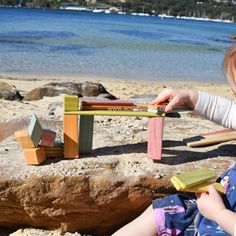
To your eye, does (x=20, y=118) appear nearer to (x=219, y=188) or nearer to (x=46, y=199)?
(x=46, y=199)

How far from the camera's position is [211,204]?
2498mm

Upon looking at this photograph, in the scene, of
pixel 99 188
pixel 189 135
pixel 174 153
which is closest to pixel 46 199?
pixel 99 188

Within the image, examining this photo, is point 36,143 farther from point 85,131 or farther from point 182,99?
point 182,99

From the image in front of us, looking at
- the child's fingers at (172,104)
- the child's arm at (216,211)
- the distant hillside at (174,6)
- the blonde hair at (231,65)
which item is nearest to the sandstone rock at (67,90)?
the child's fingers at (172,104)

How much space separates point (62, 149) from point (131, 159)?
1.35 feet

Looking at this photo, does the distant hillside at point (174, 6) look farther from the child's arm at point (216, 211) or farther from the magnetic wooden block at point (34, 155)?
the child's arm at point (216, 211)

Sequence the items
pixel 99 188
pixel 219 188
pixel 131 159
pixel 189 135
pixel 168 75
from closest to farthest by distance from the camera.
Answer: pixel 219 188 → pixel 99 188 → pixel 131 159 → pixel 189 135 → pixel 168 75

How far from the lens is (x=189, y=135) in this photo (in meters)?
4.12

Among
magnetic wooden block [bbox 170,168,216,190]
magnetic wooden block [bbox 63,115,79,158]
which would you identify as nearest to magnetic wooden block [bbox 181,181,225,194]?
magnetic wooden block [bbox 170,168,216,190]

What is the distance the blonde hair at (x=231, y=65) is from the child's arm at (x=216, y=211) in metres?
0.52

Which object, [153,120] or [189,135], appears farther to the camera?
[189,135]

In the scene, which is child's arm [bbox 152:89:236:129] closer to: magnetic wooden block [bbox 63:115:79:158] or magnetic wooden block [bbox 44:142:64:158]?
magnetic wooden block [bbox 63:115:79:158]

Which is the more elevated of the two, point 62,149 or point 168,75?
point 62,149

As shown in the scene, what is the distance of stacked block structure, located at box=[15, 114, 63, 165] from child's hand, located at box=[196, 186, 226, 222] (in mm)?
1103
